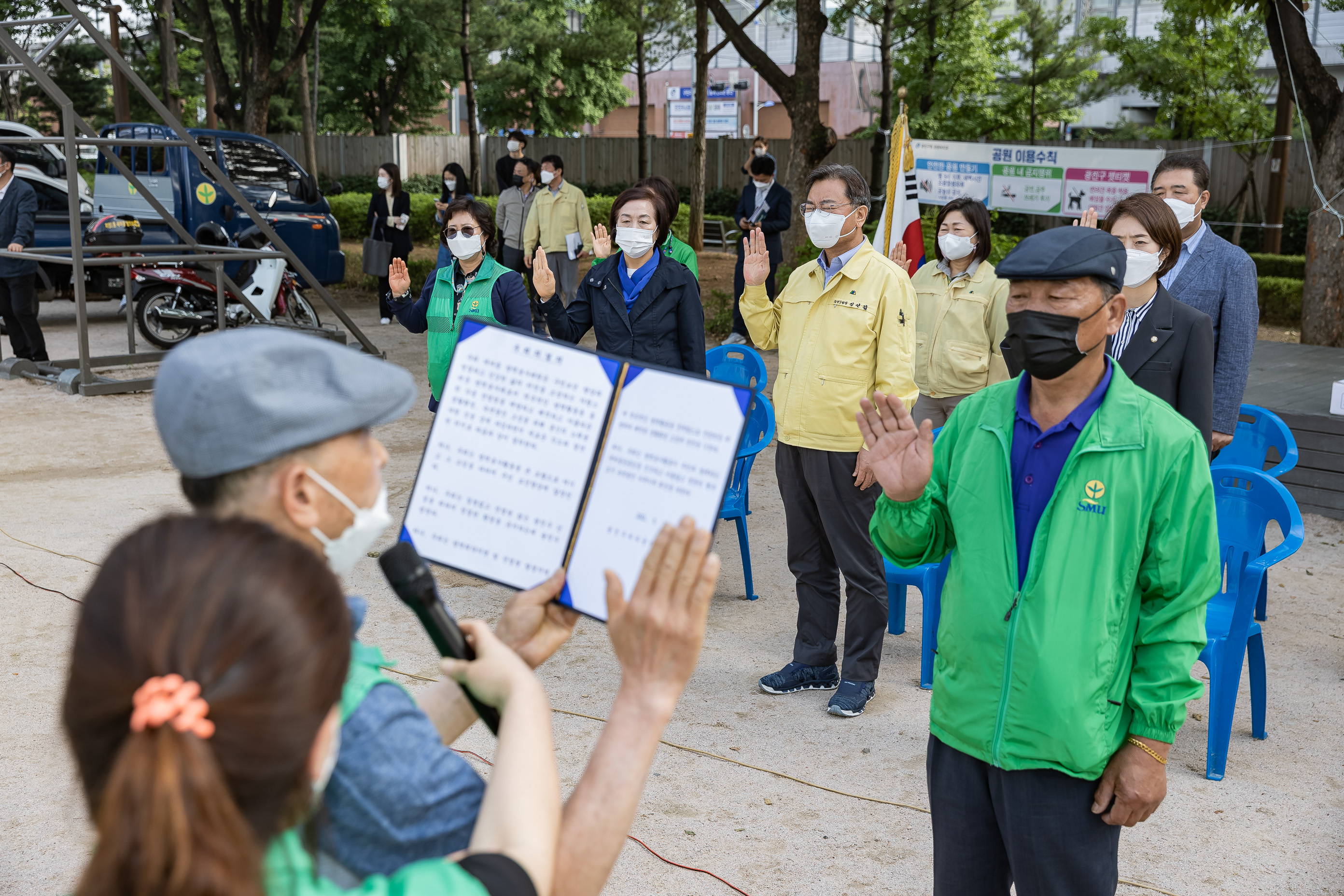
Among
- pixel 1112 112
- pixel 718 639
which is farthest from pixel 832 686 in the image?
pixel 1112 112

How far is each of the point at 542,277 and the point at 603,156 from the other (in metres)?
28.4

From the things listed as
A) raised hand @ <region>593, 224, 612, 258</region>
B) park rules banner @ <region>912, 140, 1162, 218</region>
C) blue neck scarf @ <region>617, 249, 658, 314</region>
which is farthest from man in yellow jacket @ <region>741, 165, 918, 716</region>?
park rules banner @ <region>912, 140, 1162, 218</region>

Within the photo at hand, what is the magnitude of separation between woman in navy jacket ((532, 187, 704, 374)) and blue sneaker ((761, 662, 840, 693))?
1503 millimetres

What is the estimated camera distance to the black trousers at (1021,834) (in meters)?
2.17

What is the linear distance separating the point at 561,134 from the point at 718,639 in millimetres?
30658

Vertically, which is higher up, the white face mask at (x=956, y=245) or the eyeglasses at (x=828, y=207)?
the eyeglasses at (x=828, y=207)

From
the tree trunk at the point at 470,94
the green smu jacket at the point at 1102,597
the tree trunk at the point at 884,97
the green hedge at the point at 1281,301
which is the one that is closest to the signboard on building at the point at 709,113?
the tree trunk at the point at 470,94

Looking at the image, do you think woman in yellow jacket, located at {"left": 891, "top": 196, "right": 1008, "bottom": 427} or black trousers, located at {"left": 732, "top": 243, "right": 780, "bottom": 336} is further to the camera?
black trousers, located at {"left": 732, "top": 243, "right": 780, "bottom": 336}

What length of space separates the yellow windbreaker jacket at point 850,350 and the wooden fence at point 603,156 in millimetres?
18280

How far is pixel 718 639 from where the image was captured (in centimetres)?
504

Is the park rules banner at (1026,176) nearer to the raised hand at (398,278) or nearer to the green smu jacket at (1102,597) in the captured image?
the raised hand at (398,278)

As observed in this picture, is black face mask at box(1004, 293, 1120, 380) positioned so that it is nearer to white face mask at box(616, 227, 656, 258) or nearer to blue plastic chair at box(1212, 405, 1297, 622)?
white face mask at box(616, 227, 656, 258)

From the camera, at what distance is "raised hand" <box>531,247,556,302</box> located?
4.38 m

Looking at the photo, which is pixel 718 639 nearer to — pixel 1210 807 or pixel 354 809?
pixel 1210 807
